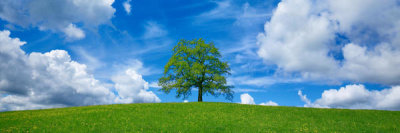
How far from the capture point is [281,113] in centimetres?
3130

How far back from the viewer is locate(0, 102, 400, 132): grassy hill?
22.5 metres

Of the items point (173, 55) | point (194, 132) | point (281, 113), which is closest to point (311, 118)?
point (281, 113)

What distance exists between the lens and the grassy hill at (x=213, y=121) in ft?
73.8

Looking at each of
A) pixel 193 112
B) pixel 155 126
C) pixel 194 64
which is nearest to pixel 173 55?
pixel 194 64

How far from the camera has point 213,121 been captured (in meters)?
25.0

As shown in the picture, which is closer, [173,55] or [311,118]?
[311,118]

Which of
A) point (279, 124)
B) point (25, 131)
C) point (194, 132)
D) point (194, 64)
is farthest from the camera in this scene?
point (194, 64)

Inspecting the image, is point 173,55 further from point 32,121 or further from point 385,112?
point 385,112

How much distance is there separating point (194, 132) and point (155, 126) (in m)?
3.85

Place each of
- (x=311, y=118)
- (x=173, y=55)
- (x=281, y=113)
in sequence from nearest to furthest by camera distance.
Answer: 1. (x=311, y=118)
2. (x=281, y=113)
3. (x=173, y=55)

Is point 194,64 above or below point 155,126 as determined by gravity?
above

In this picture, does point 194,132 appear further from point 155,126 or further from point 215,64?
point 215,64

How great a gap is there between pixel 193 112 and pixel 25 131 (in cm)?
1570

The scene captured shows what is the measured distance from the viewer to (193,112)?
29969 millimetres
